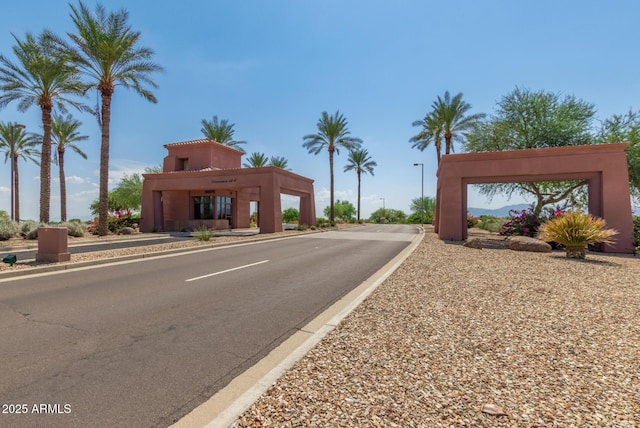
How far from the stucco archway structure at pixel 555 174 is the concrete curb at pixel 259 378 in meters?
14.0

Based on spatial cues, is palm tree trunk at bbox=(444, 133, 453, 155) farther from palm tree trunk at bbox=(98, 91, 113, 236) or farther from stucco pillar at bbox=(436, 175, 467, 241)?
palm tree trunk at bbox=(98, 91, 113, 236)

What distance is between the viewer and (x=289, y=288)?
6559mm

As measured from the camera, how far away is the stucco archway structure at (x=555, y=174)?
13203 mm

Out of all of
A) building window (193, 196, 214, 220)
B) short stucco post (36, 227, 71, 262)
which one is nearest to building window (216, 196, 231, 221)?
building window (193, 196, 214, 220)

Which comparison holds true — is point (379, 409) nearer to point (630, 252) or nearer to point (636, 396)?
point (636, 396)

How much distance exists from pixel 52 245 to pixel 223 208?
2216cm

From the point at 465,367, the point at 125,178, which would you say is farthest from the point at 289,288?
the point at 125,178

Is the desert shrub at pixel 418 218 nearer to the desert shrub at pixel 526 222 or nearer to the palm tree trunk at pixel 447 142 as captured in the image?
the palm tree trunk at pixel 447 142

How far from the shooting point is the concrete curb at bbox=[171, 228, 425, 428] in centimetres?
237

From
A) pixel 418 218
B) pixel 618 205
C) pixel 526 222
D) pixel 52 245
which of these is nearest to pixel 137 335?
pixel 52 245

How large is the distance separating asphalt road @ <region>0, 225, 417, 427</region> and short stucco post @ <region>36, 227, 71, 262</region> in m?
Answer: 1.08

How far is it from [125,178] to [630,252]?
5325 cm

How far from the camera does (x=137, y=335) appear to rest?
157 inches

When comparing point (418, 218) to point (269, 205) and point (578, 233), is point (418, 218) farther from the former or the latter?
point (578, 233)
